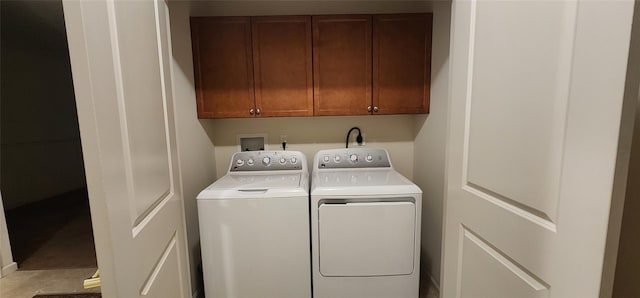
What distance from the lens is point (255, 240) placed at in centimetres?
148

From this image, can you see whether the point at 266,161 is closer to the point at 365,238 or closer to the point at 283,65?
the point at 283,65

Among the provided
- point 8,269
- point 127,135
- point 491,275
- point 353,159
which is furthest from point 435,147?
point 8,269

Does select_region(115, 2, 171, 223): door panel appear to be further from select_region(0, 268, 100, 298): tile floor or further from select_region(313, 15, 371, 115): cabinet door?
select_region(0, 268, 100, 298): tile floor

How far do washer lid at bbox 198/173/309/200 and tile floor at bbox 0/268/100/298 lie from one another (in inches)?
48.9

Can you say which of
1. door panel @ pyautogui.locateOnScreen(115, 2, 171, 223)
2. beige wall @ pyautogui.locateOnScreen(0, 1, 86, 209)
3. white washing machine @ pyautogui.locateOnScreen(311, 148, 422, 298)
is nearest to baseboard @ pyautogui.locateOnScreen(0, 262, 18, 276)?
beige wall @ pyautogui.locateOnScreen(0, 1, 86, 209)

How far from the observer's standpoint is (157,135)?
0.86 meters

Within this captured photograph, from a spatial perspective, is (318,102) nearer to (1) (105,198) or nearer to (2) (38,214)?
(1) (105,198)

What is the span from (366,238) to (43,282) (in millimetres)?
2395

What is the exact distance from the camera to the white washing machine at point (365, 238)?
1.48m

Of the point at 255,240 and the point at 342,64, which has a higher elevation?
the point at 342,64

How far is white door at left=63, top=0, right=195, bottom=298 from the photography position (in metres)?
0.54

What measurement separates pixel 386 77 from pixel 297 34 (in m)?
0.71

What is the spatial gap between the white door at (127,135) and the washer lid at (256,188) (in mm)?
477

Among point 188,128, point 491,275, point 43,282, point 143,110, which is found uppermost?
point 143,110
